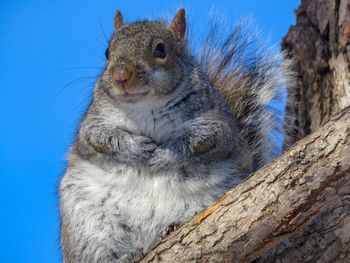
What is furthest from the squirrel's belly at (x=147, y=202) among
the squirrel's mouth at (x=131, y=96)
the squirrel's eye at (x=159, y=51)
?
the squirrel's eye at (x=159, y=51)

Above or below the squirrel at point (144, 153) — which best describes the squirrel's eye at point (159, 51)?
above

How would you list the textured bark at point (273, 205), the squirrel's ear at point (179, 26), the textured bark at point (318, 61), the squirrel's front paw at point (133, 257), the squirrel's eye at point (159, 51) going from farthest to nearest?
the textured bark at point (318, 61)
the squirrel's ear at point (179, 26)
the squirrel's eye at point (159, 51)
the squirrel's front paw at point (133, 257)
the textured bark at point (273, 205)

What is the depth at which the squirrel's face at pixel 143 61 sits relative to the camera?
214 cm

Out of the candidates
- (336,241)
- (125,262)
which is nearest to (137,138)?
(125,262)

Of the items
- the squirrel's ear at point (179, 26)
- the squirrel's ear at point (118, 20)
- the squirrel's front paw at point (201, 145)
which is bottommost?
the squirrel's front paw at point (201, 145)

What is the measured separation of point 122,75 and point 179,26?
564 mm

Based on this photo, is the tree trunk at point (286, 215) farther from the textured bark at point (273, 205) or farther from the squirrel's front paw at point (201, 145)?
the squirrel's front paw at point (201, 145)

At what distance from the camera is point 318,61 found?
3.18 metres

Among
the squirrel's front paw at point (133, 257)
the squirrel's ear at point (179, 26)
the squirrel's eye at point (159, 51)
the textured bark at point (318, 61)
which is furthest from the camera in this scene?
the textured bark at point (318, 61)

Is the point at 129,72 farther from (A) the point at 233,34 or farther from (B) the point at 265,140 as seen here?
(A) the point at 233,34

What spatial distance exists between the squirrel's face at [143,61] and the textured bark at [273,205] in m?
0.53

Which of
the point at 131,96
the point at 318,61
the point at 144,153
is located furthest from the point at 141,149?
the point at 318,61

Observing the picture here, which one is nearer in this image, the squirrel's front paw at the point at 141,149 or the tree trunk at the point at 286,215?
the tree trunk at the point at 286,215

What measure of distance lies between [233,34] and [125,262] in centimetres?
142
